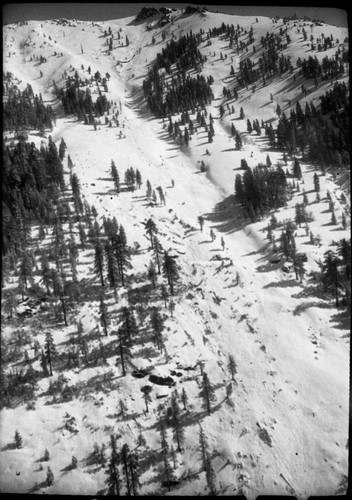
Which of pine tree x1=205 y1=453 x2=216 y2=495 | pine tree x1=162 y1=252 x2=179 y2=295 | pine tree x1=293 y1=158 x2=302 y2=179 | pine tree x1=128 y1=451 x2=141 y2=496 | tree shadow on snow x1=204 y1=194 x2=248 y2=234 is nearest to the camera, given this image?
pine tree x1=128 y1=451 x2=141 y2=496

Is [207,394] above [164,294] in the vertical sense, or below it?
below

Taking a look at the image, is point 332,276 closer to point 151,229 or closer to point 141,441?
point 151,229

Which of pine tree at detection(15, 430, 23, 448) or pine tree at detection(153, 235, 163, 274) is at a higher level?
pine tree at detection(153, 235, 163, 274)

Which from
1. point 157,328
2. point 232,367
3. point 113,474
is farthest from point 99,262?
point 113,474

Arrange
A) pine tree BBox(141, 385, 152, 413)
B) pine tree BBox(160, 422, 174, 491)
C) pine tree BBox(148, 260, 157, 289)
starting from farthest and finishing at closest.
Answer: pine tree BBox(148, 260, 157, 289) < pine tree BBox(141, 385, 152, 413) < pine tree BBox(160, 422, 174, 491)

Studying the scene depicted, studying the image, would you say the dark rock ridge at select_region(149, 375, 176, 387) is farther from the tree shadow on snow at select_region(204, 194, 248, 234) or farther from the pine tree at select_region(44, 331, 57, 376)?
the tree shadow on snow at select_region(204, 194, 248, 234)

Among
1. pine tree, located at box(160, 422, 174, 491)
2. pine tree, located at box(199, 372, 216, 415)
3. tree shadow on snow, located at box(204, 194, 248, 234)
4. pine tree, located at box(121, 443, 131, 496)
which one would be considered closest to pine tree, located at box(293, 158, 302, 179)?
tree shadow on snow, located at box(204, 194, 248, 234)

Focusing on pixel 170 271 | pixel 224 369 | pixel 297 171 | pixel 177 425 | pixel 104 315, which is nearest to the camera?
pixel 177 425

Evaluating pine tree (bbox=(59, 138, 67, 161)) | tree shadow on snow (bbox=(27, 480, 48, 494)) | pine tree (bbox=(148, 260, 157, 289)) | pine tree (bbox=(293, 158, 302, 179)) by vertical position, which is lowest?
tree shadow on snow (bbox=(27, 480, 48, 494))
